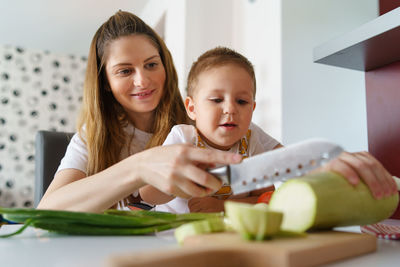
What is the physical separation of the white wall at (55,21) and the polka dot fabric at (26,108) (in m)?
0.28

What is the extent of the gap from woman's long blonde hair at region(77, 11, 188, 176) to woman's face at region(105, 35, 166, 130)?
0.19 feet

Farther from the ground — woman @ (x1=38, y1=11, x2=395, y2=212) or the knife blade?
woman @ (x1=38, y1=11, x2=395, y2=212)

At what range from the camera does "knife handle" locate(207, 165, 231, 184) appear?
648mm

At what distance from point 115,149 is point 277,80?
3.40ft

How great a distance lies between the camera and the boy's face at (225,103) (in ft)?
3.63

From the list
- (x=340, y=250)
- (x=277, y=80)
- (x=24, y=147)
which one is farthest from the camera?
(x=24, y=147)

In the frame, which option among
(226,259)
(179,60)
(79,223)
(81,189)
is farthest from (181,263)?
(179,60)

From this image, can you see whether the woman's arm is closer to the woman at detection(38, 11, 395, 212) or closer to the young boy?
the woman at detection(38, 11, 395, 212)

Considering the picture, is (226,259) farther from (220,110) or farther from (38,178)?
(38,178)

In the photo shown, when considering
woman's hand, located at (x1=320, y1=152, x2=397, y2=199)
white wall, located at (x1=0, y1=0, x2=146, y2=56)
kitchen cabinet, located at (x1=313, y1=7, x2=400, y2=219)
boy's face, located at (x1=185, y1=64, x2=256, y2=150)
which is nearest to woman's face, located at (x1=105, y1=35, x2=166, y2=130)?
boy's face, located at (x1=185, y1=64, x2=256, y2=150)

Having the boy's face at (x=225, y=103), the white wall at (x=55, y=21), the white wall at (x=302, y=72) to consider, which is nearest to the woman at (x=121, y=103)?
the boy's face at (x=225, y=103)

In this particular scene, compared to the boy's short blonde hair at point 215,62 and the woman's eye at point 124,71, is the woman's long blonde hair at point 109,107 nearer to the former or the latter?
the woman's eye at point 124,71

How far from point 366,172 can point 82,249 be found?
1.69 ft

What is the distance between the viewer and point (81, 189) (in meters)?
0.97
